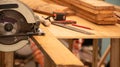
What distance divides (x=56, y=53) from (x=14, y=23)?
271mm

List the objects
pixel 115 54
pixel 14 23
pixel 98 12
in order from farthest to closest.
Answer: pixel 115 54, pixel 98 12, pixel 14 23

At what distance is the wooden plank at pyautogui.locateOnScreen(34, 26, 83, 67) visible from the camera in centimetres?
82

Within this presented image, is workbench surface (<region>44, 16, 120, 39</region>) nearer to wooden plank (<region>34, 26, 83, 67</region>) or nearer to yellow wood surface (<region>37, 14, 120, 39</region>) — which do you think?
yellow wood surface (<region>37, 14, 120, 39</region>)

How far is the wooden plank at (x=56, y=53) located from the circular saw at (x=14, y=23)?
0.06m

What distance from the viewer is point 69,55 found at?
0.89 m

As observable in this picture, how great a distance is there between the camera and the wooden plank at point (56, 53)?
32.1 inches

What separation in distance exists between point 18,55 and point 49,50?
2.14 metres

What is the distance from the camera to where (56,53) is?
90 centimetres

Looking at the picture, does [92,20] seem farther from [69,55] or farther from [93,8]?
[69,55]

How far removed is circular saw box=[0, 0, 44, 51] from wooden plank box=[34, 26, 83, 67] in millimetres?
60

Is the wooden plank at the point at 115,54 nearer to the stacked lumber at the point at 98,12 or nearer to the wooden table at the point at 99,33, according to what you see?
the wooden table at the point at 99,33

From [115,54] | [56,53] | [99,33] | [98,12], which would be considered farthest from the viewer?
[115,54]

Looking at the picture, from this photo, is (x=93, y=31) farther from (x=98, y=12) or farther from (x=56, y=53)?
(x=56, y=53)

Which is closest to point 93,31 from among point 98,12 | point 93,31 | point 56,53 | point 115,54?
point 93,31
